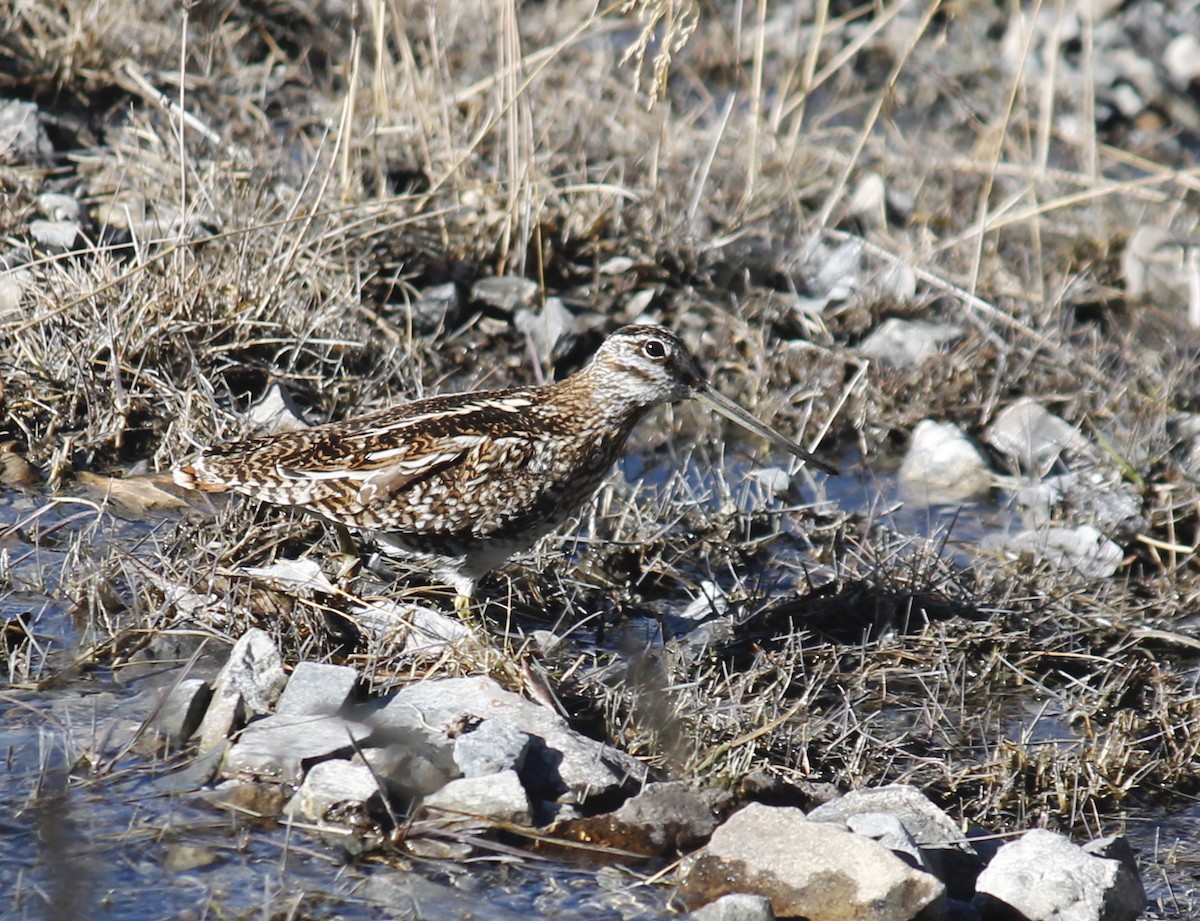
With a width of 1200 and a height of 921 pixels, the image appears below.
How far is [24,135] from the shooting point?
657 centimetres

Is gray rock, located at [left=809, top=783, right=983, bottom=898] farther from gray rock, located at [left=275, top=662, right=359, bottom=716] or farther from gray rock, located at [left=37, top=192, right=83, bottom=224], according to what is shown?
gray rock, located at [left=37, top=192, right=83, bottom=224]

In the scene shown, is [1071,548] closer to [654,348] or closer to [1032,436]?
[1032,436]

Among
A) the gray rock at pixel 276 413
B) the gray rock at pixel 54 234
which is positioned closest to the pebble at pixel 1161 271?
the gray rock at pixel 276 413

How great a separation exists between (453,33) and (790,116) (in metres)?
1.79

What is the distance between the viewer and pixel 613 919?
3477 millimetres

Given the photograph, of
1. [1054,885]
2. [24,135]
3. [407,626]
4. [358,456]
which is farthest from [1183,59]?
[1054,885]

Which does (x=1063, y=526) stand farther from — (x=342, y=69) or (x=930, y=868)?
(x=342, y=69)

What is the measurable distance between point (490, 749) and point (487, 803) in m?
0.16

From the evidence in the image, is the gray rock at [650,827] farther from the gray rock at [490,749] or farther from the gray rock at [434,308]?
the gray rock at [434,308]

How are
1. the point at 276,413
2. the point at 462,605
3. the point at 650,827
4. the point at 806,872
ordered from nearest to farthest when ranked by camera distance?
the point at 806,872 → the point at 650,827 → the point at 462,605 → the point at 276,413

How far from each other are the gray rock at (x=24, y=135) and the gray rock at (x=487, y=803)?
390cm

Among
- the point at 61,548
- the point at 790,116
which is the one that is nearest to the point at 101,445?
the point at 61,548

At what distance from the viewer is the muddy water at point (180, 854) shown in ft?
Result: 10.9

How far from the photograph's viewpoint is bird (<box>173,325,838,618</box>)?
4.55 m
